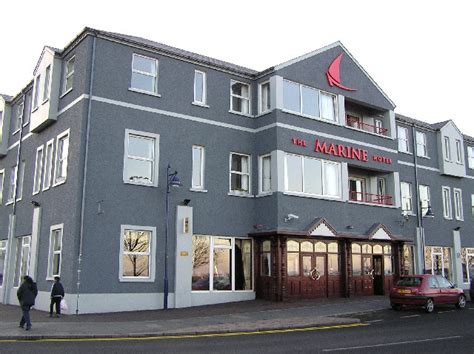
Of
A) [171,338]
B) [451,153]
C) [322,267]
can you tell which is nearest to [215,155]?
[322,267]

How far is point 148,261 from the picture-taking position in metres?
22.0

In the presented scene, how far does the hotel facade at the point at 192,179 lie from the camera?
2150cm

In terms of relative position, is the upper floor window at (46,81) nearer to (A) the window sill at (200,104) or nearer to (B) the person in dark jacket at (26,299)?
(A) the window sill at (200,104)

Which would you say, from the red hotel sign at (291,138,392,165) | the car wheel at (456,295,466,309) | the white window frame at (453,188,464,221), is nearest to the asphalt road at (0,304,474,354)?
the car wheel at (456,295,466,309)

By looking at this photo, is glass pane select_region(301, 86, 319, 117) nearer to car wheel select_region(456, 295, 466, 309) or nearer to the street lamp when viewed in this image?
the street lamp

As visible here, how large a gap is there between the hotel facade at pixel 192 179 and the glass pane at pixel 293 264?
0.05 metres

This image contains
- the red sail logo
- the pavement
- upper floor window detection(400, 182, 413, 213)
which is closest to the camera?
the pavement

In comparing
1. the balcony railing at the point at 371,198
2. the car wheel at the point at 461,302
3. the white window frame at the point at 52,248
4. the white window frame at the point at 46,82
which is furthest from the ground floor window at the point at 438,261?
the white window frame at the point at 46,82

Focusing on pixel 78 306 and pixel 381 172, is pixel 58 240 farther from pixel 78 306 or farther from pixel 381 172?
pixel 381 172

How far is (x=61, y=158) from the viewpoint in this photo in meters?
23.2

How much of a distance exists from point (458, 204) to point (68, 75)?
27.5 meters

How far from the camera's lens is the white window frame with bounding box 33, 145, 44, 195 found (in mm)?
25438

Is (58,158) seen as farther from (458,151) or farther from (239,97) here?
(458,151)

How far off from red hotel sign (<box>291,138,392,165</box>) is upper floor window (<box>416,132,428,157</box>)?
262 inches
